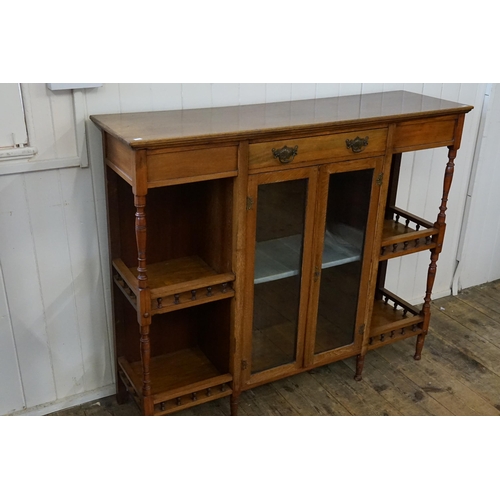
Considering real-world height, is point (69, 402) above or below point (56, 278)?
below

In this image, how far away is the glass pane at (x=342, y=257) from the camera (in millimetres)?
2701

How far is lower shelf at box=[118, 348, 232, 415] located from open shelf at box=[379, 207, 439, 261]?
3.21 feet

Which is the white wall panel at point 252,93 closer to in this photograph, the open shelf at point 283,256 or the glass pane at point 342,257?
the glass pane at point 342,257

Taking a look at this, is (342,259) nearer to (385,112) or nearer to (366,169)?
(366,169)

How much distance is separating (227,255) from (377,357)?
4.23ft

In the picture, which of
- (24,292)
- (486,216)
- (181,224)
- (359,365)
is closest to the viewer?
(24,292)

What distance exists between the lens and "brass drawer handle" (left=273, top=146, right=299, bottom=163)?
240cm

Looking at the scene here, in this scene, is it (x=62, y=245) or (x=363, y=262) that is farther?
(x=363, y=262)

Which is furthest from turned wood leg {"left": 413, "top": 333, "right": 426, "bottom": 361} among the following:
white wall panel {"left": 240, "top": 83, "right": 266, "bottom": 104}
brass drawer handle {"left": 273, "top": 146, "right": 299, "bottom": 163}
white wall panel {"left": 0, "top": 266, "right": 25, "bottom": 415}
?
white wall panel {"left": 0, "top": 266, "right": 25, "bottom": 415}

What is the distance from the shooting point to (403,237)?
9.84ft

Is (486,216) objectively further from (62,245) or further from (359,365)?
(62,245)

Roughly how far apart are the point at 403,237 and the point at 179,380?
1.27 m

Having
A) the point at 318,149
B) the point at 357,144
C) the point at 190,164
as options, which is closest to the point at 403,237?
the point at 357,144

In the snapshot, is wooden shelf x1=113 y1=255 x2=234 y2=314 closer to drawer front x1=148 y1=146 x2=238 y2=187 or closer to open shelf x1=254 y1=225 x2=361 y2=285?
open shelf x1=254 y1=225 x2=361 y2=285
